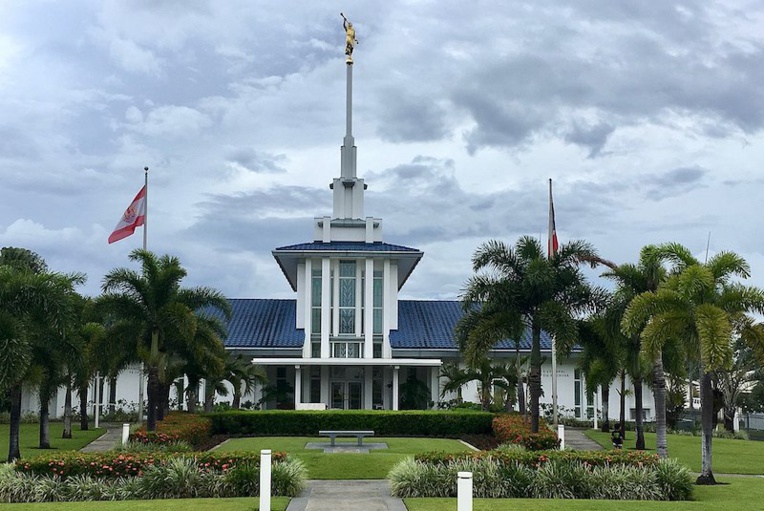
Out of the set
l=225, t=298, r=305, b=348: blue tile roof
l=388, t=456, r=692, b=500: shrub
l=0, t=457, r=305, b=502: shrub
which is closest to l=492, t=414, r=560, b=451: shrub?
l=388, t=456, r=692, b=500: shrub

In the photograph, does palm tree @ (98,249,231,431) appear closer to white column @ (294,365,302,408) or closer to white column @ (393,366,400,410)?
white column @ (294,365,302,408)

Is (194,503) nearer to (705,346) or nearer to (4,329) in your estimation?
(4,329)

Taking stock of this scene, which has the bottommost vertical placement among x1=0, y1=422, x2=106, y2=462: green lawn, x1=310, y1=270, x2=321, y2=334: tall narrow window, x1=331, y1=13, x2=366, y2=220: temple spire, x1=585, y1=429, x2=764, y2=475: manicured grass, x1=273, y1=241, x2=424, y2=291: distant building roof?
x1=585, y1=429, x2=764, y2=475: manicured grass

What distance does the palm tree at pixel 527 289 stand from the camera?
2808 centimetres

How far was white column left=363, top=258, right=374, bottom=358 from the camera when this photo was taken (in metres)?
46.7

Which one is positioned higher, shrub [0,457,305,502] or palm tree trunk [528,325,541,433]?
palm tree trunk [528,325,541,433]

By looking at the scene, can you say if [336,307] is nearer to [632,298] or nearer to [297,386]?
[297,386]

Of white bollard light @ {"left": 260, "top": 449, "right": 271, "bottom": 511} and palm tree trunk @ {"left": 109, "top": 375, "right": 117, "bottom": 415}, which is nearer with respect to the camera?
white bollard light @ {"left": 260, "top": 449, "right": 271, "bottom": 511}

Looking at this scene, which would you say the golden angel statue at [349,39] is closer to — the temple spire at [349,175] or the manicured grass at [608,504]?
the temple spire at [349,175]

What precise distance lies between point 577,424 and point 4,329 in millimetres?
30645

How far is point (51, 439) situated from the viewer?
33719 mm

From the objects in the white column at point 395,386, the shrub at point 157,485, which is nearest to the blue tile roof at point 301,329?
the white column at point 395,386

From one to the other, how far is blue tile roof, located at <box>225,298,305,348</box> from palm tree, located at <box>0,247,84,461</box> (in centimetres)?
2214

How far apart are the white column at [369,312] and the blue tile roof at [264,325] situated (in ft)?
12.0
